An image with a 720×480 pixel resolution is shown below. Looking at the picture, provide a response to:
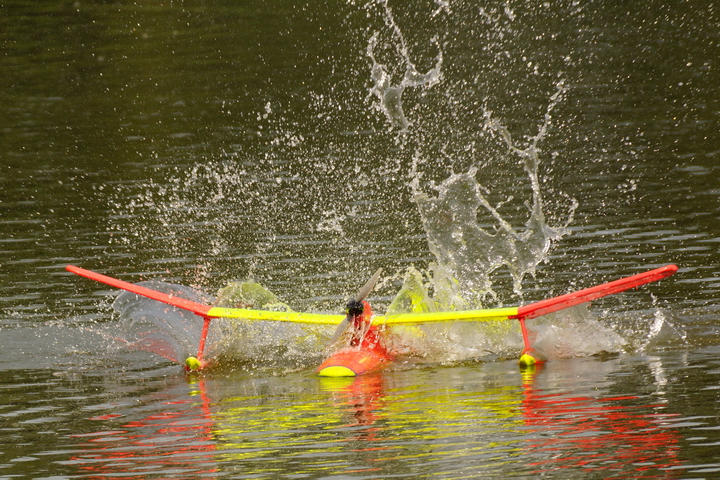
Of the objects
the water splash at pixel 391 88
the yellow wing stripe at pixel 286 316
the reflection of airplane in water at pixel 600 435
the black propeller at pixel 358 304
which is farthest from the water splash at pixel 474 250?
the water splash at pixel 391 88

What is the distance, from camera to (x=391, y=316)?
48.1 ft

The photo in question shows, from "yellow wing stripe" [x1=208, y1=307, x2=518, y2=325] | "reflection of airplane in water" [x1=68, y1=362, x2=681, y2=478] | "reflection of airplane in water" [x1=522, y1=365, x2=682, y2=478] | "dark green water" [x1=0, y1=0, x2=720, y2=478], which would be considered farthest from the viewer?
"yellow wing stripe" [x1=208, y1=307, x2=518, y2=325]

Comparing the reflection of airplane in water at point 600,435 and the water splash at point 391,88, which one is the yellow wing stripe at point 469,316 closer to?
the reflection of airplane in water at point 600,435

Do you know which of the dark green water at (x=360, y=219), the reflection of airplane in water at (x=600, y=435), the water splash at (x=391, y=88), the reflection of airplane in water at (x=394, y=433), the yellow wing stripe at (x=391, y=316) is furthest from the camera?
the water splash at (x=391, y=88)

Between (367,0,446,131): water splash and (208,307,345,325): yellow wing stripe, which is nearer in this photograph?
(208,307,345,325): yellow wing stripe

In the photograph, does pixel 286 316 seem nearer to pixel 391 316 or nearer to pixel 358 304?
pixel 358 304

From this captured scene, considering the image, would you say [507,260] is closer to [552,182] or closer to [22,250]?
[552,182]

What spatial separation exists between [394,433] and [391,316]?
11.9 feet

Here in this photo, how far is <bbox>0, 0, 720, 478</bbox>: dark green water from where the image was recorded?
436 inches

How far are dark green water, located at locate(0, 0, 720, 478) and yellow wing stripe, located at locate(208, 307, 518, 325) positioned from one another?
0.74 m

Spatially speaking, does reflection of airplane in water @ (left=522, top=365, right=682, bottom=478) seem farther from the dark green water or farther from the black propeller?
the black propeller

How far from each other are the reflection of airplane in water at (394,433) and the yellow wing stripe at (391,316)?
2.94 feet

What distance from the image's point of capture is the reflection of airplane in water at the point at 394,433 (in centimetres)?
1002

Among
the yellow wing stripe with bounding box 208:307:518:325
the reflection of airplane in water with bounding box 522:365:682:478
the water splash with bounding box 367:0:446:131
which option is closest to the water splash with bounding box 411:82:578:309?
the yellow wing stripe with bounding box 208:307:518:325
